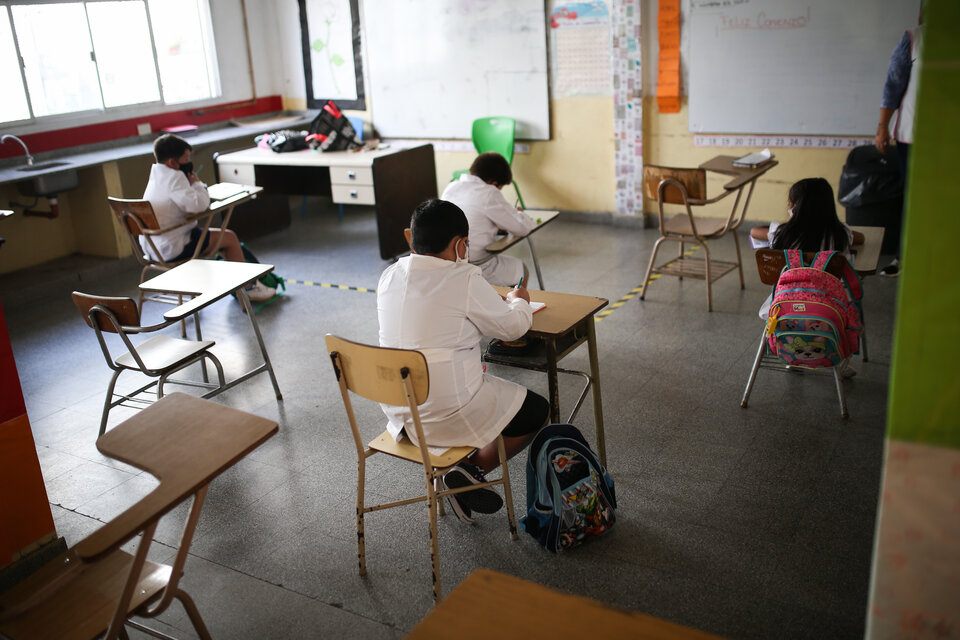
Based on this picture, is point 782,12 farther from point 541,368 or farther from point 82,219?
point 82,219

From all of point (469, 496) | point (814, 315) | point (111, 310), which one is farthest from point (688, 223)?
point (111, 310)

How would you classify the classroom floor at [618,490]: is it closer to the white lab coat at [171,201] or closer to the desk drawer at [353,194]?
the white lab coat at [171,201]

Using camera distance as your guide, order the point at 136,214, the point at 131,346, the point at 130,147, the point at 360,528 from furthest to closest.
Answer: the point at 130,147, the point at 136,214, the point at 131,346, the point at 360,528

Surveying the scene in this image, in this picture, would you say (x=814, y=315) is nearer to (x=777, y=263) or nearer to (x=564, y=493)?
(x=777, y=263)

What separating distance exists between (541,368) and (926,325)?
1826 mm

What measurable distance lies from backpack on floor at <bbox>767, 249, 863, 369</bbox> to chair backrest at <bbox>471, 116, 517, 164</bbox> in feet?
12.8

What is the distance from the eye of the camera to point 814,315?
9.95 feet

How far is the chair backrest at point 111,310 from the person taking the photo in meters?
3.17

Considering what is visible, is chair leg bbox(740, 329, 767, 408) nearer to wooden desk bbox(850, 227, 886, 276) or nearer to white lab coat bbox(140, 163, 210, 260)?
wooden desk bbox(850, 227, 886, 276)

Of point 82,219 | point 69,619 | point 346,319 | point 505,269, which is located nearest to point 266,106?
point 82,219

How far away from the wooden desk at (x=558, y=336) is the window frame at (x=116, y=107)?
471 cm

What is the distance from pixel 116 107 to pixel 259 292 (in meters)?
2.63

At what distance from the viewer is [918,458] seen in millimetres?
1111

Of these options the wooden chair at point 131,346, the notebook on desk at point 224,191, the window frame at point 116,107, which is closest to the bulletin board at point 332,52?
the window frame at point 116,107
